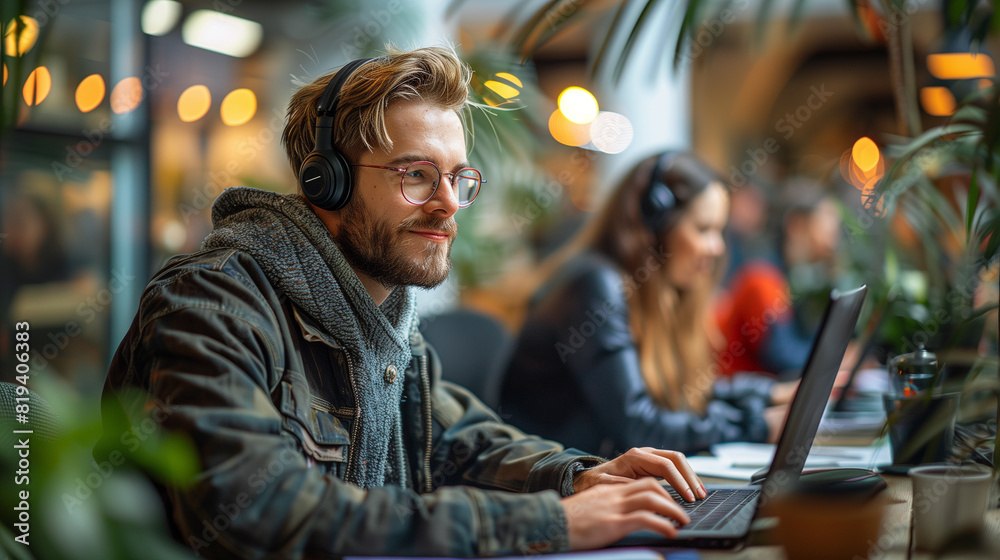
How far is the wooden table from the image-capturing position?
27.9 inches

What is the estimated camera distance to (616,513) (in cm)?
80

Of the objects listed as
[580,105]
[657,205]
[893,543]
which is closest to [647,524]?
[893,543]

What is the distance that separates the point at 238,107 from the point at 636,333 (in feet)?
10.8

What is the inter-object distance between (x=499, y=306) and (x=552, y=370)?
7.80ft

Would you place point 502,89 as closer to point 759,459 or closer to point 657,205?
point 657,205

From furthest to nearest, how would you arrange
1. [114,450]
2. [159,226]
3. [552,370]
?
[159,226], [552,370], [114,450]

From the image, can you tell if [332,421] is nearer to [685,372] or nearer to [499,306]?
[685,372]

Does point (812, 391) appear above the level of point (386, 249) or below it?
below

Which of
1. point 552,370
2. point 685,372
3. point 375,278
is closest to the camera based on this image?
point 375,278

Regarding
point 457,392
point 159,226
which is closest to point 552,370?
point 457,392

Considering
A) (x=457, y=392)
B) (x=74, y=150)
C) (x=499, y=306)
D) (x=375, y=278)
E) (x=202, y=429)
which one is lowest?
(x=499, y=306)

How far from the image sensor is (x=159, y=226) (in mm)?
4023

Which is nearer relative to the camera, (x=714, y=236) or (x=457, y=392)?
(x=457, y=392)

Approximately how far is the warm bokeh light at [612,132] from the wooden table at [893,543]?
2909 millimetres
